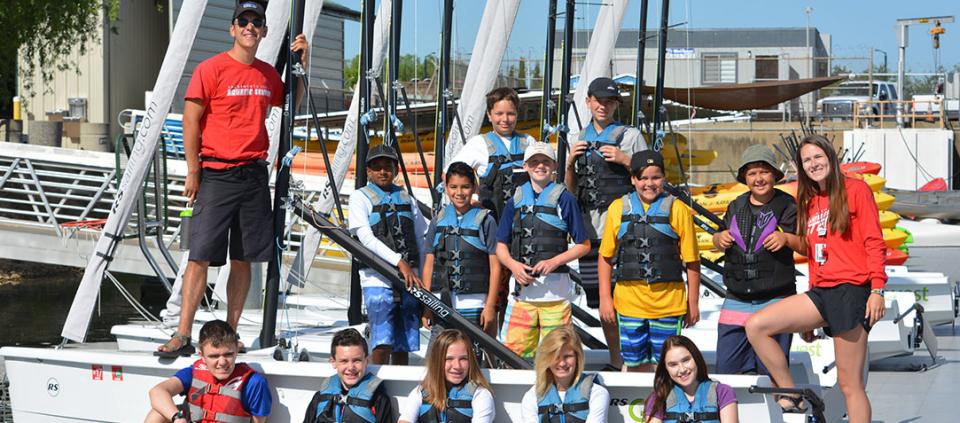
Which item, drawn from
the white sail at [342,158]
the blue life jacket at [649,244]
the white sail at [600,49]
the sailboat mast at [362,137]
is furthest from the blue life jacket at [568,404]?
the white sail at [600,49]

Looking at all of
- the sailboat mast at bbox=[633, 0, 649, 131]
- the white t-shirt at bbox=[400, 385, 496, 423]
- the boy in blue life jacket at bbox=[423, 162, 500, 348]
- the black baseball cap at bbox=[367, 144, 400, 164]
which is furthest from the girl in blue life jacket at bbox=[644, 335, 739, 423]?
the sailboat mast at bbox=[633, 0, 649, 131]

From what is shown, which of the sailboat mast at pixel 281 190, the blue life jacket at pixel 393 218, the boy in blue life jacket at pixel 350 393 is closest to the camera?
the boy in blue life jacket at pixel 350 393

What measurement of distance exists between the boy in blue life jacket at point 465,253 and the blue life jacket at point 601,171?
3.16 ft

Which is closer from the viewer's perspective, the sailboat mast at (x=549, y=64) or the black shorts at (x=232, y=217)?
the black shorts at (x=232, y=217)

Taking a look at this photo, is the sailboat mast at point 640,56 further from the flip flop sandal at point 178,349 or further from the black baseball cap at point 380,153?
the flip flop sandal at point 178,349

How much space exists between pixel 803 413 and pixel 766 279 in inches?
27.2

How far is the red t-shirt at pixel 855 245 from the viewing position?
570 cm

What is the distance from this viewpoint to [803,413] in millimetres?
6125

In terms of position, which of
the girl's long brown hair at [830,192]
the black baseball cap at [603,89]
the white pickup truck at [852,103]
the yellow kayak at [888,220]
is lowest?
the yellow kayak at [888,220]

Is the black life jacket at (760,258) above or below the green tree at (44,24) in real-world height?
below

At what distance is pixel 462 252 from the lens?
6770 mm

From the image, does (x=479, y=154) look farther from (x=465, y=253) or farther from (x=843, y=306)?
(x=843, y=306)

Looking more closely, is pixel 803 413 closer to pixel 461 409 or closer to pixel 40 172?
pixel 461 409

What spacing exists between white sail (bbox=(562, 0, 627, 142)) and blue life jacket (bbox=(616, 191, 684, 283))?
6.16 metres
